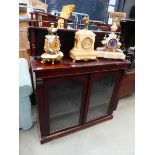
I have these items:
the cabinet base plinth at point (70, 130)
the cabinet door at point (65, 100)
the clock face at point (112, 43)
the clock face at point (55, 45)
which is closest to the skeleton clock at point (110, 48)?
the clock face at point (112, 43)

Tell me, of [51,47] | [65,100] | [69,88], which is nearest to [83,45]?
[51,47]

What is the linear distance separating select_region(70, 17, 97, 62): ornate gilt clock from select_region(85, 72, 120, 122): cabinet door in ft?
0.69

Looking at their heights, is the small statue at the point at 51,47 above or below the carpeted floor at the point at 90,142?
above

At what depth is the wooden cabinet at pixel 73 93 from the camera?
1.26m

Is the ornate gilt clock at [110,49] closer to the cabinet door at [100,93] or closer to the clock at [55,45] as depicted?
the cabinet door at [100,93]

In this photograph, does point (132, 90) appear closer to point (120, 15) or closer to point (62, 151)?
point (120, 15)

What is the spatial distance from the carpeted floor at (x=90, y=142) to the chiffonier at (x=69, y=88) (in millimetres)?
77

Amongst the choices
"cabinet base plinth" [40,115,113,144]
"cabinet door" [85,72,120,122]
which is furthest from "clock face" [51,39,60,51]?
"cabinet base plinth" [40,115,113,144]

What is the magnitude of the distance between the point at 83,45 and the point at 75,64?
8.0 inches

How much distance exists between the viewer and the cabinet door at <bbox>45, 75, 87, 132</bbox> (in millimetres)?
1347

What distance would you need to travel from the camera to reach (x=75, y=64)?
1329 mm

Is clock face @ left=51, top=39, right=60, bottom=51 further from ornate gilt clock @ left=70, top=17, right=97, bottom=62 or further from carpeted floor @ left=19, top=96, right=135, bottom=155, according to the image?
carpeted floor @ left=19, top=96, right=135, bottom=155

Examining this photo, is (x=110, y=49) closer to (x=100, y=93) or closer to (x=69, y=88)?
(x=100, y=93)
